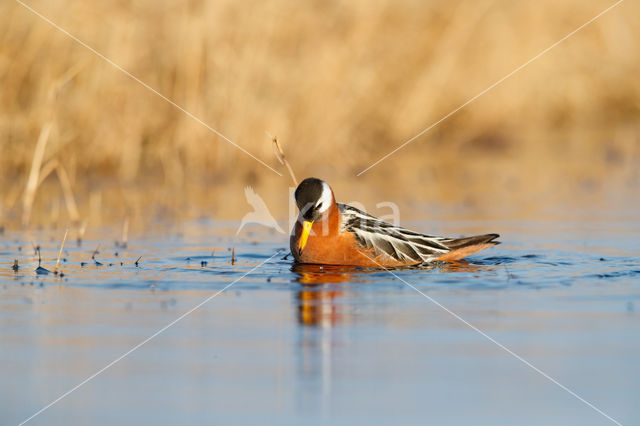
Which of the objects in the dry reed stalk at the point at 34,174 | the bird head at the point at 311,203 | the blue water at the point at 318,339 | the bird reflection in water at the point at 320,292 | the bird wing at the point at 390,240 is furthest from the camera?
the dry reed stalk at the point at 34,174

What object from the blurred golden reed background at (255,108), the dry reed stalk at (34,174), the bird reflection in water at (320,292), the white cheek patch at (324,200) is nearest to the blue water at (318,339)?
the bird reflection in water at (320,292)

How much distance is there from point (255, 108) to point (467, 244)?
24.1 feet

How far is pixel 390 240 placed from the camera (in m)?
9.97

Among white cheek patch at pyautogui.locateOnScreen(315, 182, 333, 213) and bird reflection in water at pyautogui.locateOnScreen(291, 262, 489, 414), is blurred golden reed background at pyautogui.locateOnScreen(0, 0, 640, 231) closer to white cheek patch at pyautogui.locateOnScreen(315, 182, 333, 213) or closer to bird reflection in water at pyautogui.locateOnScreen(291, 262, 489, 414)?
white cheek patch at pyautogui.locateOnScreen(315, 182, 333, 213)

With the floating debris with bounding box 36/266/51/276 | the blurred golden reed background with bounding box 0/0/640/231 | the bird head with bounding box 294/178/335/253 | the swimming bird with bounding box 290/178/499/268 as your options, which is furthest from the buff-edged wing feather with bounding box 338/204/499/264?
the blurred golden reed background with bounding box 0/0/640/231

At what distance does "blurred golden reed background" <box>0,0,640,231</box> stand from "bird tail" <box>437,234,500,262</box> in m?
4.07

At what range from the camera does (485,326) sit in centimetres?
689

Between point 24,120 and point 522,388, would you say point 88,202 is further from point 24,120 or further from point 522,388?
point 522,388

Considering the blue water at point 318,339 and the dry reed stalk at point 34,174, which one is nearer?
the blue water at point 318,339

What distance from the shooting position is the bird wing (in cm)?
986

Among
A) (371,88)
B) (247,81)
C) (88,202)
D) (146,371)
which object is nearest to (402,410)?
(146,371)

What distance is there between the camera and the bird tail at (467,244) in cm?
1020

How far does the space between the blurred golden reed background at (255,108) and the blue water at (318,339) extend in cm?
449

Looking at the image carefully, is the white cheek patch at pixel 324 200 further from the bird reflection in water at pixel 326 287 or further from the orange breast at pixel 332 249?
the bird reflection in water at pixel 326 287
